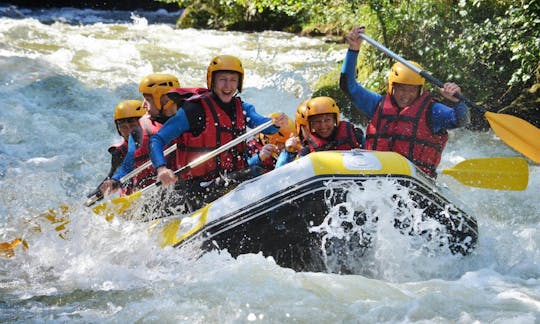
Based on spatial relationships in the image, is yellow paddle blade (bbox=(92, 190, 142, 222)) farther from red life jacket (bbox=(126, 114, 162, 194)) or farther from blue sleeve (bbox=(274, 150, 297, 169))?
blue sleeve (bbox=(274, 150, 297, 169))

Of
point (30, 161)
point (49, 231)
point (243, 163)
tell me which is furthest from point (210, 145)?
point (30, 161)

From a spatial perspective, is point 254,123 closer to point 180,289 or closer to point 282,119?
point 282,119

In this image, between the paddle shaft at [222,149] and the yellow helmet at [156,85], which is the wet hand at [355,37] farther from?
the yellow helmet at [156,85]

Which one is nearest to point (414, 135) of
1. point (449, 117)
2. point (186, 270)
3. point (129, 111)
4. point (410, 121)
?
point (410, 121)

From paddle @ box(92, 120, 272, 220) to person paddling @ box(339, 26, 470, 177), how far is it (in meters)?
0.99

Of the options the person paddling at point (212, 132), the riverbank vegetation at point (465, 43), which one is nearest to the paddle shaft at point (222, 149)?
the person paddling at point (212, 132)

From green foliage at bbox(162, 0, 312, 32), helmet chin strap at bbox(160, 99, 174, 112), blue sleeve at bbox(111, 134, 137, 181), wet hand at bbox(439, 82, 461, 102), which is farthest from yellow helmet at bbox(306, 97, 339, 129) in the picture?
green foliage at bbox(162, 0, 312, 32)

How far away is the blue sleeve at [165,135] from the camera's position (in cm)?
496

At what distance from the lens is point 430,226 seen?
183 inches

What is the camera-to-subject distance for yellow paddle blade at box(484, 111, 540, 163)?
5277 millimetres

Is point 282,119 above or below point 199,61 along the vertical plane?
above

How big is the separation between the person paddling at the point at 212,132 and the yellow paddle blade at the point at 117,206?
43 centimetres

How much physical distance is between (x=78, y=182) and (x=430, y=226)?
208 inches

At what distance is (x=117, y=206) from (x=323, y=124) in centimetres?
173
